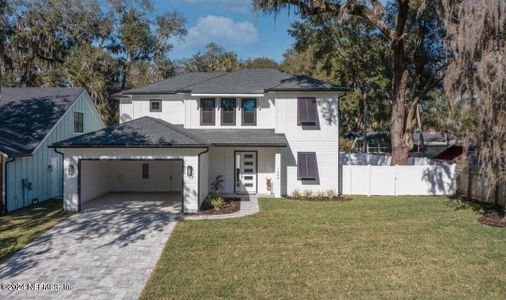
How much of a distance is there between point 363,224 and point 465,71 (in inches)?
221

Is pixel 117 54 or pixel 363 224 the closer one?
pixel 363 224

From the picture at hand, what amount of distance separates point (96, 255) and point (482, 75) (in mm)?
11399

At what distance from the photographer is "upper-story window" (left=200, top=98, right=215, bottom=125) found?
57.3 feet

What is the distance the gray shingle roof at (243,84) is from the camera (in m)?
16.5

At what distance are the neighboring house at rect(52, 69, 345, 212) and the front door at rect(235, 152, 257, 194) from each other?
0.05 metres

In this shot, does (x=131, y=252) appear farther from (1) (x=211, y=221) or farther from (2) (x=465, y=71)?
(2) (x=465, y=71)

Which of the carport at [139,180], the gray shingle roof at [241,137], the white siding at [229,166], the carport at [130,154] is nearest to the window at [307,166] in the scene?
the gray shingle roof at [241,137]

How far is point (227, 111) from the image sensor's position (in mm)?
17500

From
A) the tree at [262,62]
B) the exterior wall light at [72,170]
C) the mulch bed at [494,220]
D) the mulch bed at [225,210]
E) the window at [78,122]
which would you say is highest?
the tree at [262,62]

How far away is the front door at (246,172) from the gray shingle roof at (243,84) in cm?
313

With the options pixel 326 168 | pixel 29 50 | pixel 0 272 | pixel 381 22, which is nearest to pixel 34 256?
pixel 0 272

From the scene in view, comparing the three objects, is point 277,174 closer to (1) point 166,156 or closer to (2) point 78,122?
(1) point 166,156

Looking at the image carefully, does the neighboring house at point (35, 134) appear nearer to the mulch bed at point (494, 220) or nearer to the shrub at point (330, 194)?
the shrub at point (330, 194)

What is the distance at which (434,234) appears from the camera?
9945mm
